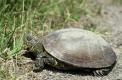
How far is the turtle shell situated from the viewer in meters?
4.32

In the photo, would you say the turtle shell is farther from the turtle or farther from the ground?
the ground

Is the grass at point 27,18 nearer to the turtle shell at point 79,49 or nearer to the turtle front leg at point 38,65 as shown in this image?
the turtle front leg at point 38,65

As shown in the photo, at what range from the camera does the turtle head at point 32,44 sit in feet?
14.8

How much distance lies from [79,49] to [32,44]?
0.57 metres

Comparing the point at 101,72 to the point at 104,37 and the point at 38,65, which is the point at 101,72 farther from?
the point at 104,37

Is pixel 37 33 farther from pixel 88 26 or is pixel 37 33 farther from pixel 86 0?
pixel 86 0

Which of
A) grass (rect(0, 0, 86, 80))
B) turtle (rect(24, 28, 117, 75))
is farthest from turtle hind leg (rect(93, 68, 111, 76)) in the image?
grass (rect(0, 0, 86, 80))

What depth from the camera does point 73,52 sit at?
434 centimetres

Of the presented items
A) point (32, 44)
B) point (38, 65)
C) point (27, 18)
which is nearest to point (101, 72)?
point (38, 65)

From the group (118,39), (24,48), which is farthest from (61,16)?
(24,48)

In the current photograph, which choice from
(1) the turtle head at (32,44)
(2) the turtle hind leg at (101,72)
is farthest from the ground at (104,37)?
(1) the turtle head at (32,44)

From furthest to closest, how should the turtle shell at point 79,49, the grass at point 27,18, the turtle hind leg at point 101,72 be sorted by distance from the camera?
the grass at point 27,18 < the turtle hind leg at point 101,72 < the turtle shell at point 79,49

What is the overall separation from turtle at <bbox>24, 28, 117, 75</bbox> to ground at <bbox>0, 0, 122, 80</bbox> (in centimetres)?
8

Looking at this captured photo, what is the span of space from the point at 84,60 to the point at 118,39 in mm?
1550
